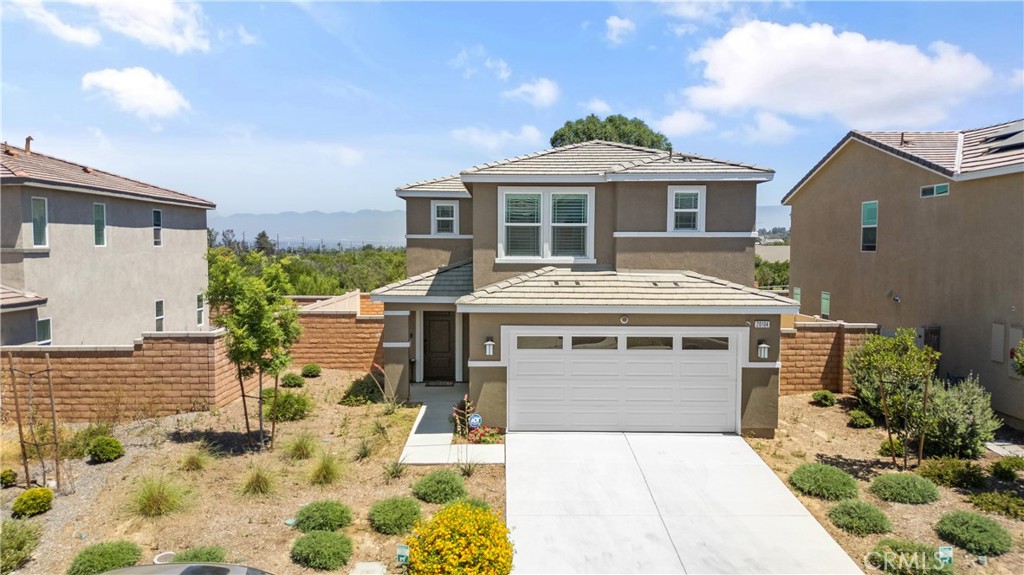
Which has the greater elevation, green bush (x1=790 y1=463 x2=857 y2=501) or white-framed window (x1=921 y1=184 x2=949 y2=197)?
white-framed window (x1=921 y1=184 x2=949 y2=197)

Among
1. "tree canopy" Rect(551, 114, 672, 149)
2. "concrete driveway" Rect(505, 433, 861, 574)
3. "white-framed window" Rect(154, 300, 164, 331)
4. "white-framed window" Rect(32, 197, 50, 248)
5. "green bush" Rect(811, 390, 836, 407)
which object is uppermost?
"tree canopy" Rect(551, 114, 672, 149)

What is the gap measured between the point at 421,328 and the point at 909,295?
13.8m

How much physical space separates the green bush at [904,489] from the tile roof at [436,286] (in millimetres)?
9190

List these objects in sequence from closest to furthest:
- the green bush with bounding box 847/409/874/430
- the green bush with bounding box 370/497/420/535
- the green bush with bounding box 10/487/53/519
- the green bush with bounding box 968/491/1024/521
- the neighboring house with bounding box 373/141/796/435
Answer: the green bush with bounding box 370/497/420/535 → the green bush with bounding box 10/487/53/519 → the green bush with bounding box 968/491/1024/521 → the neighboring house with bounding box 373/141/796/435 → the green bush with bounding box 847/409/874/430

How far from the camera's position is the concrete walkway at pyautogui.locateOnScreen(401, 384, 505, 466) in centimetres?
1022

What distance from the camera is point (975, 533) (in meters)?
7.30

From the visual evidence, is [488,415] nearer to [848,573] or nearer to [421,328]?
[421,328]

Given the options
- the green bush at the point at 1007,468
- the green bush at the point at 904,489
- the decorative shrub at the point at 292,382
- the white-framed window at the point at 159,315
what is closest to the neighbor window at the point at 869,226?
the green bush at the point at 1007,468

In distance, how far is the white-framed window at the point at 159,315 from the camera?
62.1ft

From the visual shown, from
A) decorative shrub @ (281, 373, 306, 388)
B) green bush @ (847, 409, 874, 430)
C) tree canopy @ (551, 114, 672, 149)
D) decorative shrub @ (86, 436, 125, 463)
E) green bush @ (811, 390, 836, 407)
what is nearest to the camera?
decorative shrub @ (86, 436, 125, 463)

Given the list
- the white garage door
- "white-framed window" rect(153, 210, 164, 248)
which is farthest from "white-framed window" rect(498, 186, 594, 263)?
"white-framed window" rect(153, 210, 164, 248)

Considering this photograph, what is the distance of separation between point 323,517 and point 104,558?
2.52 meters

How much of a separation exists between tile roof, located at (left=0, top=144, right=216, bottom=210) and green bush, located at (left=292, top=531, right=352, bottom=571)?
40.7ft

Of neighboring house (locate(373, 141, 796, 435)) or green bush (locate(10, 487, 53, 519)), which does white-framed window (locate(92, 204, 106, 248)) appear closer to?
neighboring house (locate(373, 141, 796, 435))
